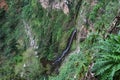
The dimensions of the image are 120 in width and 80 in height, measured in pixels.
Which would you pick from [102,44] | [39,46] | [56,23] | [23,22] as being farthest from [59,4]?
[102,44]

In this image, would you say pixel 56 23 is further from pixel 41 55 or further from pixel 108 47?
pixel 108 47

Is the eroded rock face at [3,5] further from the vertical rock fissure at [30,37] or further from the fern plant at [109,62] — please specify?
the fern plant at [109,62]

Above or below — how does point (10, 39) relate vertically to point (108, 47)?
below

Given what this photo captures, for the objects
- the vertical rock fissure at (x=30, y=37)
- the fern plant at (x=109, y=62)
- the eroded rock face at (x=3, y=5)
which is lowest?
the vertical rock fissure at (x=30, y=37)

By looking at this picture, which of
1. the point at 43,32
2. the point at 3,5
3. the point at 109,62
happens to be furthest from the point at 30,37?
the point at 109,62

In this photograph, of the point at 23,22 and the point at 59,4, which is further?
the point at 23,22

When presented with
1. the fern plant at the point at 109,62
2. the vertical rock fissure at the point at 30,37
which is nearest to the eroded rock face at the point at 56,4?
the vertical rock fissure at the point at 30,37
